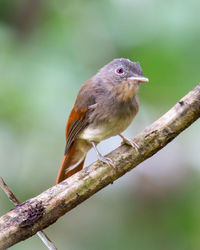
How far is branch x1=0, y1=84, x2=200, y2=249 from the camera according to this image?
2416 mm

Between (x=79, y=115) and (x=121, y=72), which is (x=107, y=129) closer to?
(x=79, y=115)

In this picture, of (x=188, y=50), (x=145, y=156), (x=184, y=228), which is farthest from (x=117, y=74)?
(x=184, y=228)

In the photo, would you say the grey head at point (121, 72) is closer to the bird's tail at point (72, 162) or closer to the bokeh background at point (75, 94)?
the bokeh background at point (75, 94)

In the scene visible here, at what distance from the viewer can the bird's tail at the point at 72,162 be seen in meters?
3.62

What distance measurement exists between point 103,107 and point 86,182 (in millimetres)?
940

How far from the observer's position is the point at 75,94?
333 centimetres

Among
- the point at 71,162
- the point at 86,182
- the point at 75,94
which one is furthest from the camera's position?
the point at 71,162

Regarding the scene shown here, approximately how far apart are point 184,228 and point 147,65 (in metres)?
1.25

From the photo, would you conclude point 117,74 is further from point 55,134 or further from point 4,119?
point 4,119

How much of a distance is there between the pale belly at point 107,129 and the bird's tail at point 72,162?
0.23 metres

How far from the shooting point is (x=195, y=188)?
3252 mm

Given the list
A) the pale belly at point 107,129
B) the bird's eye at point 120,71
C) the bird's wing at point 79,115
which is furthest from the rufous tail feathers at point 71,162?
the bird's eye at point 120,71

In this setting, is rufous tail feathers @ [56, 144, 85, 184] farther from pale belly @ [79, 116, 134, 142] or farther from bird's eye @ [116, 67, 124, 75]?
bird's eye @ [116, 67, 124, 75]

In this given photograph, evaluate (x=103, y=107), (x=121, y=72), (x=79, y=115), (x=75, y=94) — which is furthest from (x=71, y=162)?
(x=121, y=72)
